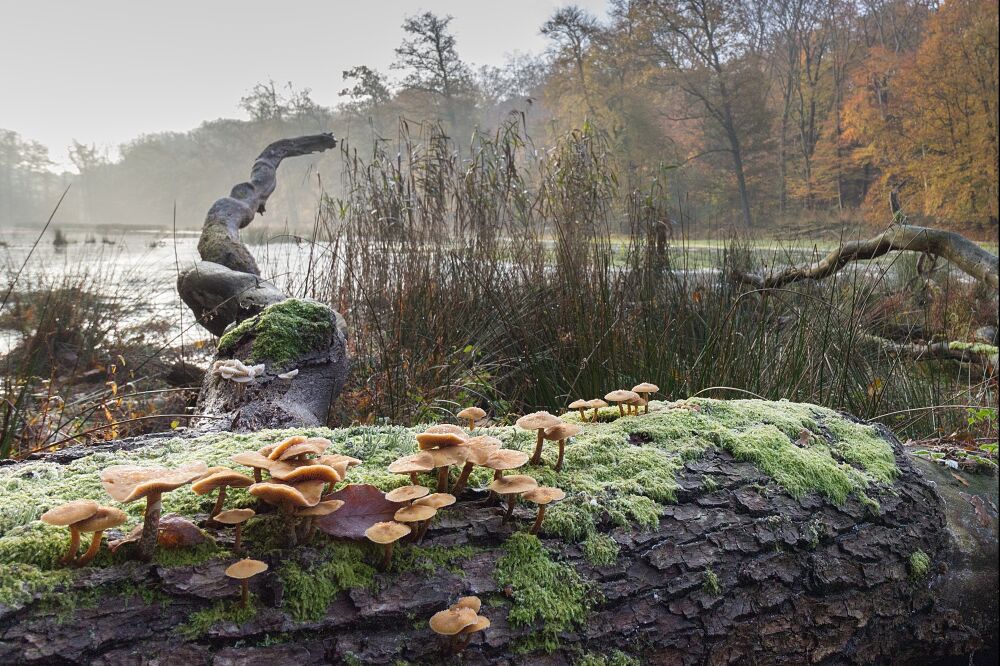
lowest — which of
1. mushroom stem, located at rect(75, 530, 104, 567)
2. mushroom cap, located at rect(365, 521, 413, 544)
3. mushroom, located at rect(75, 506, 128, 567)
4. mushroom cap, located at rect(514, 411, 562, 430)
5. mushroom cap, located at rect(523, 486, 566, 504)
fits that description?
mushroom stem, located at rect(75, 530, 104, 567)

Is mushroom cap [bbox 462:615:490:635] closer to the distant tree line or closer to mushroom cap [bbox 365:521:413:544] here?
mushroom cap [bbox 365:521:413:544]

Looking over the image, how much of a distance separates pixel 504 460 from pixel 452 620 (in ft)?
0.74

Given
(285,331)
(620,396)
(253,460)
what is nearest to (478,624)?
(253,460)

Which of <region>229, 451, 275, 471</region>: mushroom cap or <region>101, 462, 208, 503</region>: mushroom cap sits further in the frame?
<region>229, 451, 275, 471</region>: mushroom cap

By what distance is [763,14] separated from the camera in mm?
17766

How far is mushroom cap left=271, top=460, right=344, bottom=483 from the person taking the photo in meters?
0.70

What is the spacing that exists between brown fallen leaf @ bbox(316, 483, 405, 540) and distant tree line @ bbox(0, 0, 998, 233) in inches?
436

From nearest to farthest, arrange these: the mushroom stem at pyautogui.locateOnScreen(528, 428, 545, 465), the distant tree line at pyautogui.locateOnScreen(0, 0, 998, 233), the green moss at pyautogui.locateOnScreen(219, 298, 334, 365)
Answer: the mushroom stem at pyautogui.locateOnScreen(528, 428, 545, 465)
the green moss at pyautogui.locateOnScreen(219, 298, 334, 365)
the distant tree line at pyautogui.locateOnScreen(0, 0, 998, 233)

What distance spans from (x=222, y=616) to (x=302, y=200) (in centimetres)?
2520

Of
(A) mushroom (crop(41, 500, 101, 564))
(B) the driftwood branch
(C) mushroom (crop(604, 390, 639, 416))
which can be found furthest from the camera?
(B) the driftwood branch

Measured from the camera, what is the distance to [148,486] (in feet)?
1.99

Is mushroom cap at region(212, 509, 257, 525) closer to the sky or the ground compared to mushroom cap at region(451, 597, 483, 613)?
A: closer to the sky

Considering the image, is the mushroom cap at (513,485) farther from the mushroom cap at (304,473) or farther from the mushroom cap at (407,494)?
the mushroom cap at (304,473)

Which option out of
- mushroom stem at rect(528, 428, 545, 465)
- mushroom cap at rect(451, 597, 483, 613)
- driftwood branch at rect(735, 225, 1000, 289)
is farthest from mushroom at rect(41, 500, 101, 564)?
driftwood branch at rect(735, 225, 1000, 289)
